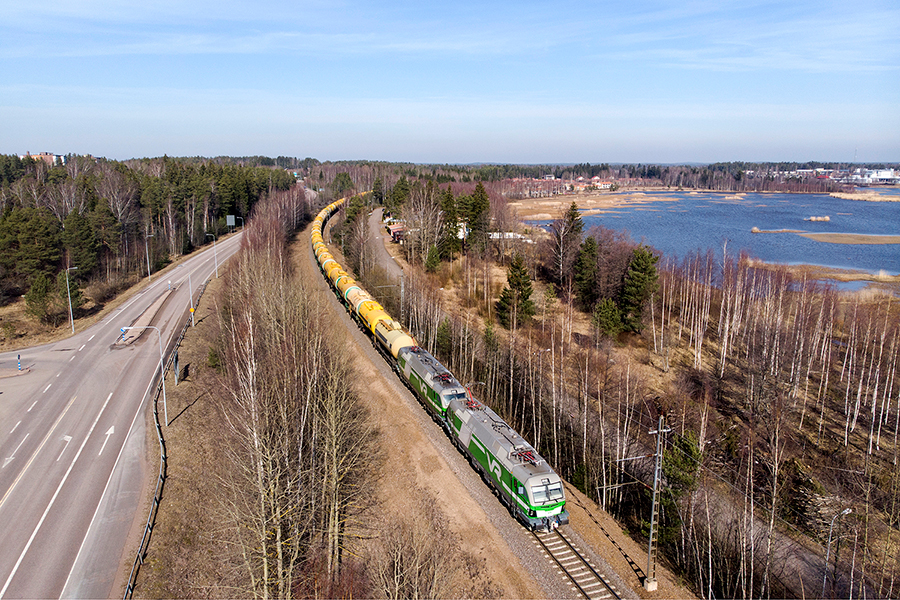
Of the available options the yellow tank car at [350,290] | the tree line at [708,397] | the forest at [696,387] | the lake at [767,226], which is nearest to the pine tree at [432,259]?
the forest at [696,387]

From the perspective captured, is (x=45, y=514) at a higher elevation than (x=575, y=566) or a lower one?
lower

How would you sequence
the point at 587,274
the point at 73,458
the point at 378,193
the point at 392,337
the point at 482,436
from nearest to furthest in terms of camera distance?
1. the point at 482,436
2. the point at 73,458
3. the point at 392,337
4. the point at 587,274
5. the point at 378,193

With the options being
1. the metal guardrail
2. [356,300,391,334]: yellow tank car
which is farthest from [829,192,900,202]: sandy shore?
the metal guardrail

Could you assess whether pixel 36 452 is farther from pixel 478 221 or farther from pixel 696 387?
pixel 478 221

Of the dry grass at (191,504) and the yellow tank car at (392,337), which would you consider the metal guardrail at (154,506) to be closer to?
the dry grass at (191,504)

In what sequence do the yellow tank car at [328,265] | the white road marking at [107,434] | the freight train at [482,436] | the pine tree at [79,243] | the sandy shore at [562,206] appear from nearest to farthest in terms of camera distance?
the freight train at [482,436]
the white road marking at [107,434]
the yellow tank car at [328,265]
the pine tree at [79,243]
the sandy shore at [562,206]

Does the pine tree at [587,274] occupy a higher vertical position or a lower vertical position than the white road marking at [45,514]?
higher

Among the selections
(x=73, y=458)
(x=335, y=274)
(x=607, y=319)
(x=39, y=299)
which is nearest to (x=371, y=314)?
(x=335, y=274)

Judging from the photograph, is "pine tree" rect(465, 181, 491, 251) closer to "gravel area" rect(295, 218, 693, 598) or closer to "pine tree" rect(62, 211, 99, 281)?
"gravel area" rect(295, 218, 693, 598)
